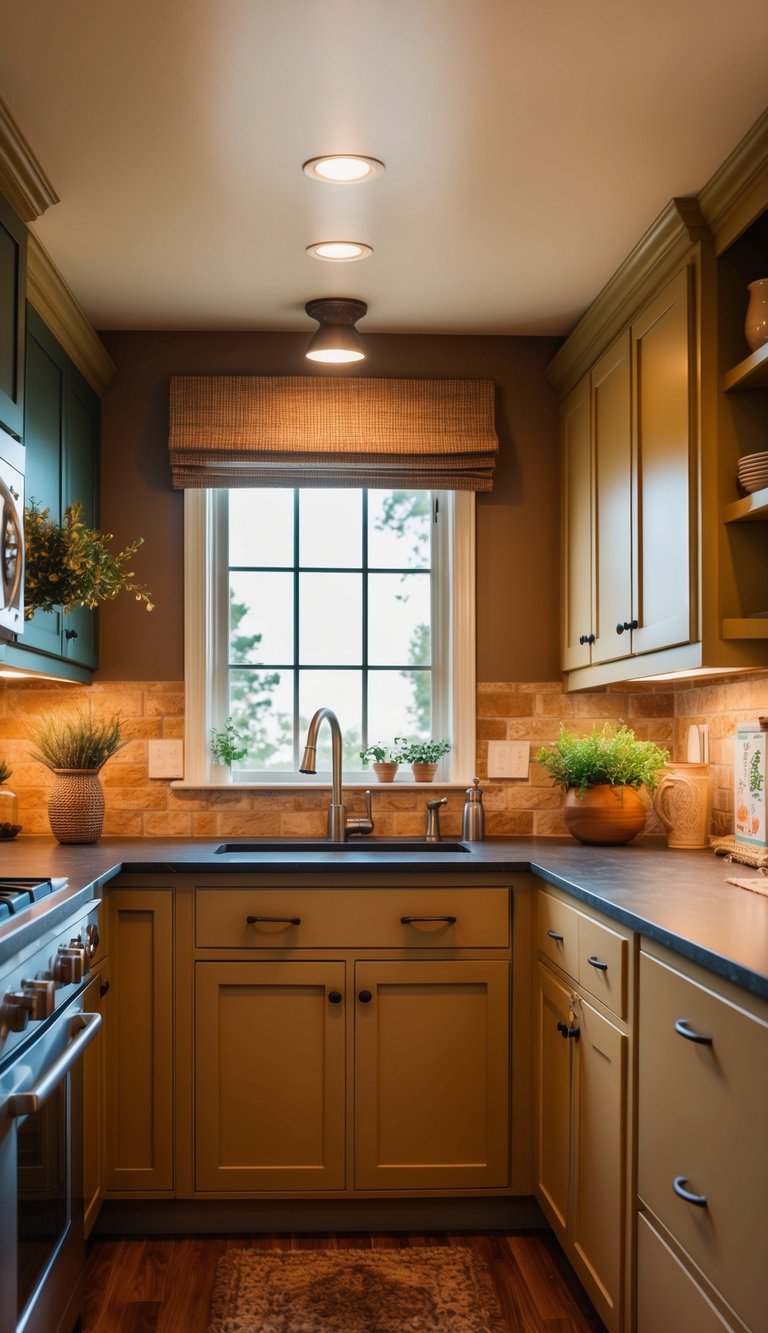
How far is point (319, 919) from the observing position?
2906mm

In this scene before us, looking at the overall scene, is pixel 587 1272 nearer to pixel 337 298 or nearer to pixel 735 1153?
pixel 735 1153

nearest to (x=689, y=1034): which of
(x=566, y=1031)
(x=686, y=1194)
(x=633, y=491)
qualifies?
(x=686, y=1194)

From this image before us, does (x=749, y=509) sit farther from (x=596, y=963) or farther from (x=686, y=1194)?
(x=686, y=1194)

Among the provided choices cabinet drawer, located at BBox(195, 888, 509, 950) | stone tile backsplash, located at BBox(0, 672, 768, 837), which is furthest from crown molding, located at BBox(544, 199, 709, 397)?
cabinet drawer, located at BBox(195, 888, 509, 950)

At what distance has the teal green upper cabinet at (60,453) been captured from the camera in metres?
2.85

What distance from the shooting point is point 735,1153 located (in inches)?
62.3

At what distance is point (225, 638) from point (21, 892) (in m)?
1.68

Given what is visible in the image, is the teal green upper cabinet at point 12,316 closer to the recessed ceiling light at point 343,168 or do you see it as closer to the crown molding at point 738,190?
the recessed ceiling light at point 343,168

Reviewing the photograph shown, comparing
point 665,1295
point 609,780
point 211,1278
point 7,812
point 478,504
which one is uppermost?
point 478,504

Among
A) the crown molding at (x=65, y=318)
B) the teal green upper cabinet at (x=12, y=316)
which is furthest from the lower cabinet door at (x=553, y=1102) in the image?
the crown molding at (x=65, y=318)

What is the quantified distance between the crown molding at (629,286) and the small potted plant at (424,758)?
45.7 inches

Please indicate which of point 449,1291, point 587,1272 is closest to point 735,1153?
point 587,1272

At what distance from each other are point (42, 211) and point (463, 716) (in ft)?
6.11

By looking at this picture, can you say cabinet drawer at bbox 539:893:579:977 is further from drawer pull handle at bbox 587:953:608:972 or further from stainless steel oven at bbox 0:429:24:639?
stainless steel oven at bbox 0:429:24:639
